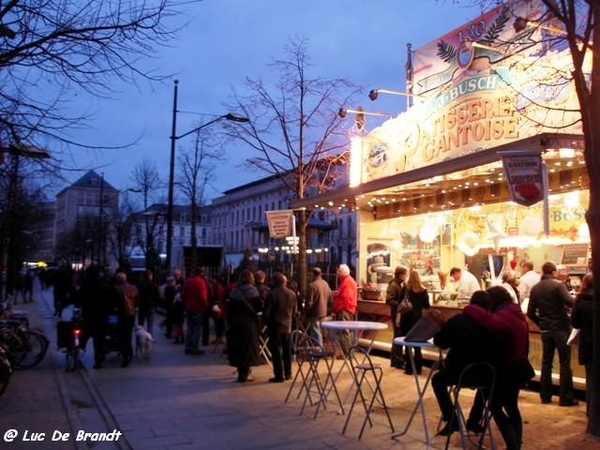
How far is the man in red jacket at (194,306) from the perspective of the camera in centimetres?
1280

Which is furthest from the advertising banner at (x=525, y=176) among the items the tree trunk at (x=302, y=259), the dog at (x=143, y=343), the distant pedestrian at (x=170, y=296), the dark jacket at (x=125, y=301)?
the distant pedestrian at (x=170, y=296)

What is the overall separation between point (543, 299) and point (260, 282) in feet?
17.2

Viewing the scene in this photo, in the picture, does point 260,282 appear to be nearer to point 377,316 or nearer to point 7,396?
point 377,316

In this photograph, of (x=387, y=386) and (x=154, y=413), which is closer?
(x=154, y=413)

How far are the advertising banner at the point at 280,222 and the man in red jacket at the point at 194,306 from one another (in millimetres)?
2249

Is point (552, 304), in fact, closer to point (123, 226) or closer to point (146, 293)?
point (146, 293)

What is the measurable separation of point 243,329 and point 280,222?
4936 millimetres

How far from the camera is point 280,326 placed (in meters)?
9.77

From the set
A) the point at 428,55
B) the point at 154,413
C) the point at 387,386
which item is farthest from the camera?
the point at 428,55

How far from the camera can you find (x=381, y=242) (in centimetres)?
1577

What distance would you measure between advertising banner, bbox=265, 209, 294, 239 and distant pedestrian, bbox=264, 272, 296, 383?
14.8ft

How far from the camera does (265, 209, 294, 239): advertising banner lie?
14430 mm

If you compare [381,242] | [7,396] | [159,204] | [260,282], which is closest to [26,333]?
[7,396]

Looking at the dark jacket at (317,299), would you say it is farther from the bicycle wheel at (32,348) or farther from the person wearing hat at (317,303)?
the bicycle wheel at (32,348)
